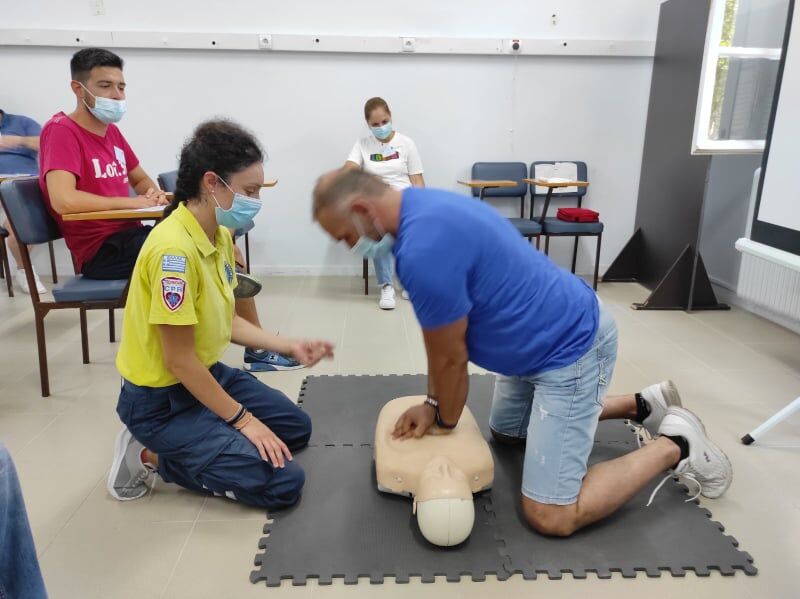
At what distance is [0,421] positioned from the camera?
231cm

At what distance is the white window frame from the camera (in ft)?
10.4

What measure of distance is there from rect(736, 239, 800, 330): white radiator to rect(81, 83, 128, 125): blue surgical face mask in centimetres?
311

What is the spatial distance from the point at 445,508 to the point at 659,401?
95 centimetres

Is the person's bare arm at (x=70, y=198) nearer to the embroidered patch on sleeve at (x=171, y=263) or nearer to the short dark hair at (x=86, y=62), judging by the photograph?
the short dark hair at (x=86, y=62)

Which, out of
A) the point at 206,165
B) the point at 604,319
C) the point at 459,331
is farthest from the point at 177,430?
the point at 604,319

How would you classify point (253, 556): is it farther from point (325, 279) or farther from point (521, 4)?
point (521, 4)

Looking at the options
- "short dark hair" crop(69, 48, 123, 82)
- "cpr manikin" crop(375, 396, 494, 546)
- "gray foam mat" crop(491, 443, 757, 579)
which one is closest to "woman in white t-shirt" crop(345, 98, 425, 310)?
"short dark hair" crop(69, 48, 123, 82)

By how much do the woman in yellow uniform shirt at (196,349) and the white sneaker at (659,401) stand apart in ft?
3.82

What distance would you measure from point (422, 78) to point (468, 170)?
0.78 metres

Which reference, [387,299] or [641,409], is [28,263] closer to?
[387,299]

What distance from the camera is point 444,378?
161 centimetres

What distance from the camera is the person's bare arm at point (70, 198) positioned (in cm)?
236

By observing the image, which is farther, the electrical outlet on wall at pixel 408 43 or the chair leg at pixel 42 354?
the electrical outlet on wall at pixel 408 43

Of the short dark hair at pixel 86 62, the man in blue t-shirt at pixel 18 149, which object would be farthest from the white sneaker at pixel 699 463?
the man in blue t-shirt at pixel 18 149
